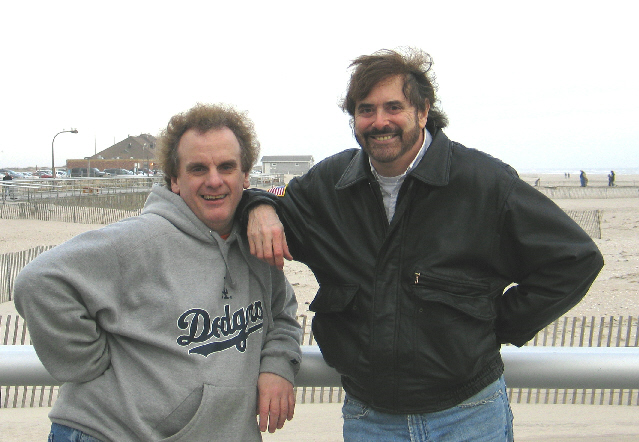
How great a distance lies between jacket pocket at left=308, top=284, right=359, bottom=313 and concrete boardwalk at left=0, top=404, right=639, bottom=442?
2.86m

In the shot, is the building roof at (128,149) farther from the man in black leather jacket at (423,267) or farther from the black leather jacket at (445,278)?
the black leather jacket at (445,278)

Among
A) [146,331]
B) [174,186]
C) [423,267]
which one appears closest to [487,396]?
[423,267]

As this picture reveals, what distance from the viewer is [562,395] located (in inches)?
236

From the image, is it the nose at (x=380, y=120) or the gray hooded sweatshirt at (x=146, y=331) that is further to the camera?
the nose at (x=380, y=120)

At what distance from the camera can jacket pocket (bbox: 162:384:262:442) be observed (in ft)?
6.41

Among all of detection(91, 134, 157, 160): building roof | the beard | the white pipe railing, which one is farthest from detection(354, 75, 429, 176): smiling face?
detection(91, 134, 157, 160): building roof

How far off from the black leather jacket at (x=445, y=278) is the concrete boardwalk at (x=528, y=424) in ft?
9.35

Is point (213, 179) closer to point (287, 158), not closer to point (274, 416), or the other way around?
point (274, 416)

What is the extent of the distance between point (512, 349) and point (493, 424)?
0.29 m

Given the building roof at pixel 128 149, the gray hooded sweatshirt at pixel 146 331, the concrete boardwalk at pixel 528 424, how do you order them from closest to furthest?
1. the gray hooded sweatshirt at pixel 146 331
2. the concrete boardwalk at pixel 528 424
3. the building roof at pixel 128 149

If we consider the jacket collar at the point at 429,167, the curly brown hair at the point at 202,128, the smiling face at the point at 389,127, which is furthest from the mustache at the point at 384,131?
the curly brown hair at the point at 202,128

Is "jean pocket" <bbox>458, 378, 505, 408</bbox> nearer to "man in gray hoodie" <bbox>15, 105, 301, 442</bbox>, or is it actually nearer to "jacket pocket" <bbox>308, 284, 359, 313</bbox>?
"jacket pocket" <bbox>308, 284, 359, 313</bbox>

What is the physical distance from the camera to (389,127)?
219 centimetres

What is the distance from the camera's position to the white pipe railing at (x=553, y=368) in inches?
81.7
